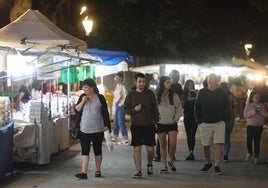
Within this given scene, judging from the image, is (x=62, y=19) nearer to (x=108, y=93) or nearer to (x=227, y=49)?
(x=108, y=93)

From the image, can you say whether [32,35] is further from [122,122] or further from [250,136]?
[250,136]

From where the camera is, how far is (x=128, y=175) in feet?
36.0

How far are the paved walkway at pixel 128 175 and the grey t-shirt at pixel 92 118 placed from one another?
0.91 m

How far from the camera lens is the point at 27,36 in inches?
468

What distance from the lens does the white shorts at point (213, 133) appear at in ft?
36.4

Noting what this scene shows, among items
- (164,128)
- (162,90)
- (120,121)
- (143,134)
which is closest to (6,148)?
(143,134)

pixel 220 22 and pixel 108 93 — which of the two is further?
pixel 220 22

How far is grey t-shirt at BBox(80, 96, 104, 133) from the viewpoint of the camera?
1062cm

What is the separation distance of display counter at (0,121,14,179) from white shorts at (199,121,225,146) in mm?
3700

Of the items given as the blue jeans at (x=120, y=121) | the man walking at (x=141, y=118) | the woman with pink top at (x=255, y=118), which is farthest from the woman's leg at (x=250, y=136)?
the blue jeans at (x=120, y=121)

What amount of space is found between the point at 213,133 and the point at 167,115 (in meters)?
0.97

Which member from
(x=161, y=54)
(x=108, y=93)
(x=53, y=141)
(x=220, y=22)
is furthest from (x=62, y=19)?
(x=220, y=22)

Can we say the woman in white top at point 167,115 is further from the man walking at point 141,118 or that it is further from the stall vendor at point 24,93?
the stall vendor at point 24,93

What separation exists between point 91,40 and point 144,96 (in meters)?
17.5
